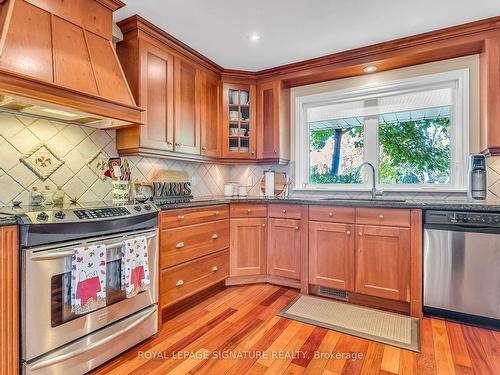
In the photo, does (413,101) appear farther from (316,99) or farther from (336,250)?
(336,250)

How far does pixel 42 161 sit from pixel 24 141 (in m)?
0.17

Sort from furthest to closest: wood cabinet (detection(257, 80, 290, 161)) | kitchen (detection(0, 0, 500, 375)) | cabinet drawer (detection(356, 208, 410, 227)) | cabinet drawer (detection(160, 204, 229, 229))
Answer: wood cabinet (detection(257, 80, 290, 161))
cabinet drawer (detection(356, 208, 410, 227))
cabinet drawer (detection(160, 204, 229, 229))
kitchen (detection(0, 0, 500, 375))

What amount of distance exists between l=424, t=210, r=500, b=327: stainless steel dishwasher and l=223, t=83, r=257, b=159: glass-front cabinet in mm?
1978

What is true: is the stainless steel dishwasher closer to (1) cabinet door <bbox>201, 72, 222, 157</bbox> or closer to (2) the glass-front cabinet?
(2) the glass-front cabinet

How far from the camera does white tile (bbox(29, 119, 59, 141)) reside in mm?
1968

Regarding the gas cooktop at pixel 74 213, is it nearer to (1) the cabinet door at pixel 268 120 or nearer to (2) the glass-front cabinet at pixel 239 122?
(2) the glass-front cabinet at pixel 239 122

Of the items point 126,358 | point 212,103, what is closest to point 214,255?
point 126,358

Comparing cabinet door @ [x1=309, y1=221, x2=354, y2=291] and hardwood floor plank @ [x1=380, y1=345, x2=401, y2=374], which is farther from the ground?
cabinet door @ [x1=309, y1=221, x2=354, y2=291]

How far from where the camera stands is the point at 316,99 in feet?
11.2

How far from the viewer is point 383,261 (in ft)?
7.85

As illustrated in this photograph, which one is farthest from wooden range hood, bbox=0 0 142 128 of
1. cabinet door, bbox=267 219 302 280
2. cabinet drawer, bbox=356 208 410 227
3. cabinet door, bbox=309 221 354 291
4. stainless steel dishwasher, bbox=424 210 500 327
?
stainless steel dishwasher, bbox=424 210 500 327

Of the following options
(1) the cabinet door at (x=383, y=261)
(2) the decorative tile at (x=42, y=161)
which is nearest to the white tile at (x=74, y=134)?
(2) the decorative tile at (x=42, y=161)

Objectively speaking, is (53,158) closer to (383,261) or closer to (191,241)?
(191,241)

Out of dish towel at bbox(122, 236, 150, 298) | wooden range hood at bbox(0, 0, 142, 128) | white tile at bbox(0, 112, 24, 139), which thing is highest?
wooden range hood at bbox(0, 0, 142, 128)
